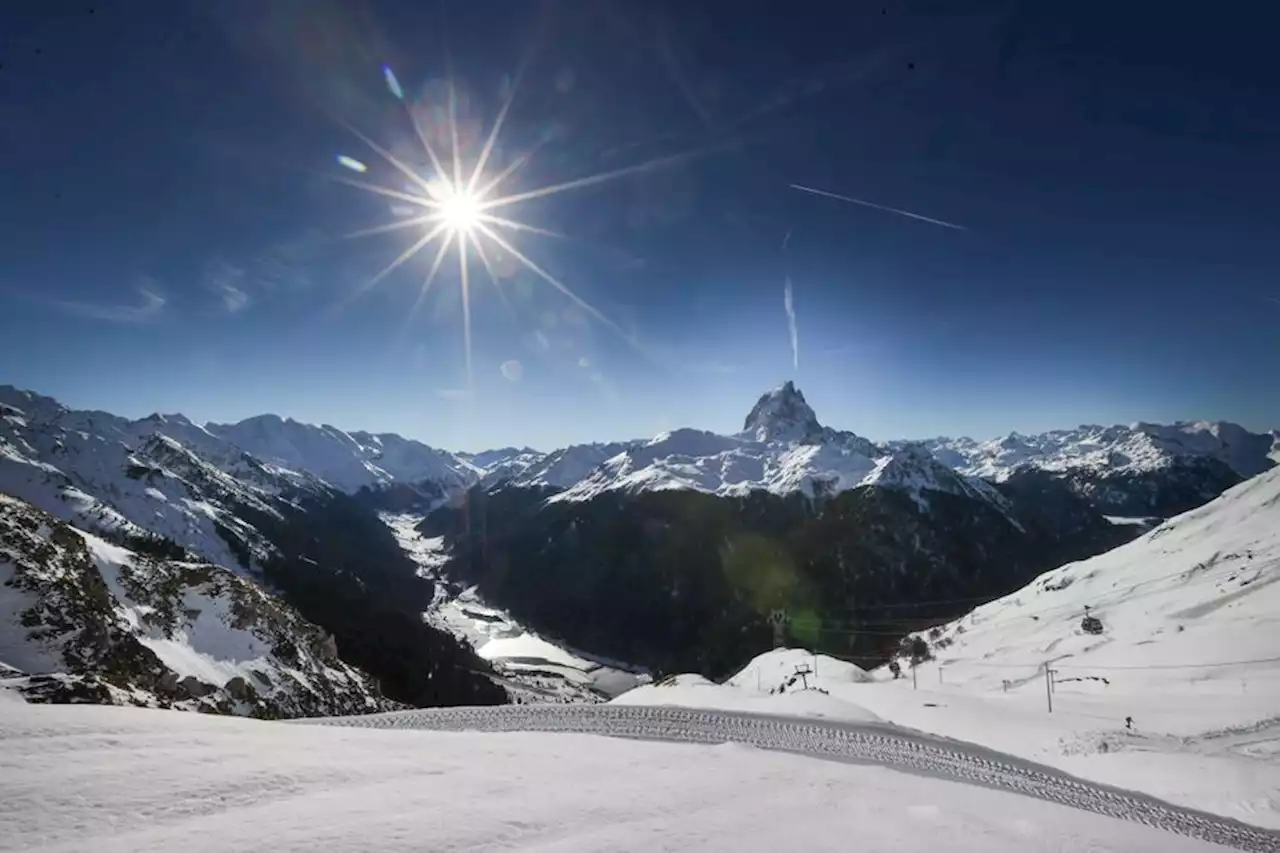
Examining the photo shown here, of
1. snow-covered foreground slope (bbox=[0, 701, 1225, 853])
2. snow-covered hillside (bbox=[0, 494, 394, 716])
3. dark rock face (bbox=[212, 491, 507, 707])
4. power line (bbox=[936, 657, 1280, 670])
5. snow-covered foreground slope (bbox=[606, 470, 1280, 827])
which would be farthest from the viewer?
dark rock face (bbox=[212, 491, 507, 707])

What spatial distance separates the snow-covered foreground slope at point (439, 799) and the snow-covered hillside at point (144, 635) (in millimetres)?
12736

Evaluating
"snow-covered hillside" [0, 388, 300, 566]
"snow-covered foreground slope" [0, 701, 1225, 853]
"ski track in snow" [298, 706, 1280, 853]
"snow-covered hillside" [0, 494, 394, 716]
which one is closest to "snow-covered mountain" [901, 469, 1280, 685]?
"ski track in snow" [298, 706, 1280, 853]

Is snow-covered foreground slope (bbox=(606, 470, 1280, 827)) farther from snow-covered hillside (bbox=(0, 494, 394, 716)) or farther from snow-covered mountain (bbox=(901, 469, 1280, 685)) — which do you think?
snow-covered hillside (bbox=(0, 494, 394, 716))

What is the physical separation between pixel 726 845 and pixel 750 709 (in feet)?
38.0

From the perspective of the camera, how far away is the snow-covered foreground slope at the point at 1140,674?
56.7 ft

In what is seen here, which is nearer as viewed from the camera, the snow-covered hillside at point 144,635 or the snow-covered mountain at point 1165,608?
the snow-covered hillside at point 144,635

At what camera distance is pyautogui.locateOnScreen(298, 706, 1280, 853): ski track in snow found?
41.3 feet

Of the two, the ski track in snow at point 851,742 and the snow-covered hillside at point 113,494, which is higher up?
the snow-covered hillside at point 113,494

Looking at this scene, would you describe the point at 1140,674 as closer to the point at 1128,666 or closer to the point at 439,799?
the point at 1128,666

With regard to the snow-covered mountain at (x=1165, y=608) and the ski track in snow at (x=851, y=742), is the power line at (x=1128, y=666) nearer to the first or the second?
the snow-covered mountain at (x=1165, y=608)

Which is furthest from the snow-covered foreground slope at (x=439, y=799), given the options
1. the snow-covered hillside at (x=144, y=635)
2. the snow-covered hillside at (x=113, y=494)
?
the snow-covered hillside at (x=113, y=494)

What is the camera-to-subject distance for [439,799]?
8.98 m

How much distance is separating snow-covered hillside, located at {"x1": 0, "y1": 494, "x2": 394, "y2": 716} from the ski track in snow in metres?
12.6

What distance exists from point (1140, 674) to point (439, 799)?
40372 mm
